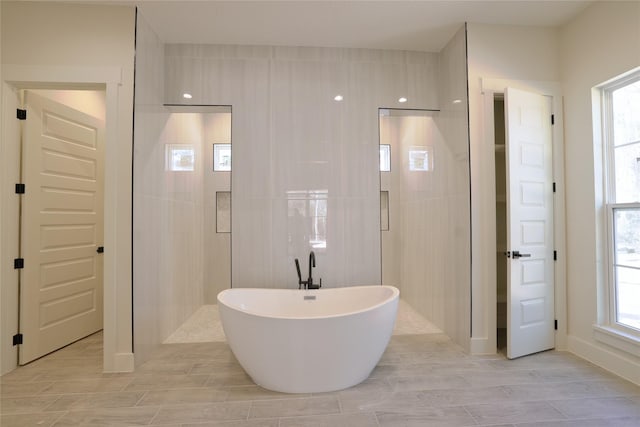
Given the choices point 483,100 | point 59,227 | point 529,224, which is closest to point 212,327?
point 59,227

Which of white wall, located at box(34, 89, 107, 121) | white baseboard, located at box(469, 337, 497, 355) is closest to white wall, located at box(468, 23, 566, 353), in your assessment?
white baseboard, located at box(469, 337, 497, 355)

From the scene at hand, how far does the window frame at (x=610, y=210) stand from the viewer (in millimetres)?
2225

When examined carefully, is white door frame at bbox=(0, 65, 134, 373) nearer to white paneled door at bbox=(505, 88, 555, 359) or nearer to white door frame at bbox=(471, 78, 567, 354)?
white door frame at bbox=(471, 78, 567, 354)

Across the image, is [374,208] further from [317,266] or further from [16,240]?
[16,240]

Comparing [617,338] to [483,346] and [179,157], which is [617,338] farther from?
[179,157]

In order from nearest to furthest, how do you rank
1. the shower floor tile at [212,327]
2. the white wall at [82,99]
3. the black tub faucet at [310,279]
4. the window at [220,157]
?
the black tub faucet at [310,279] < the white wall at [82,99] < the shower floor tile at [212,327] < the window at [220,157]

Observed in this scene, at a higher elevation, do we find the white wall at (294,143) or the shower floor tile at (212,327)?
the white wall at (294,143)

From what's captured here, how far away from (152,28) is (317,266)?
253cm

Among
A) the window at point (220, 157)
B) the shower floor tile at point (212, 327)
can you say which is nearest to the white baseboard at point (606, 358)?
the shower floor tile at point (212, 327)

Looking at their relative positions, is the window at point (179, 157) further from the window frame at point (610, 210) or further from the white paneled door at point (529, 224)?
the window frame at point (610, 210)

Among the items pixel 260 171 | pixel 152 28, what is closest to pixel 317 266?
pixel 260 171

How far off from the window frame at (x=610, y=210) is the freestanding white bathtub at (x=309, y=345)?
1631mm

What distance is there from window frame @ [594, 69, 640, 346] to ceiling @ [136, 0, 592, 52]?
716mm

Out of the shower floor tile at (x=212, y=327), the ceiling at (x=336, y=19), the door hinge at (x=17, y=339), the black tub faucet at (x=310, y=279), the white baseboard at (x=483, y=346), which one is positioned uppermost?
the ceiling at (x=336, y=19)
